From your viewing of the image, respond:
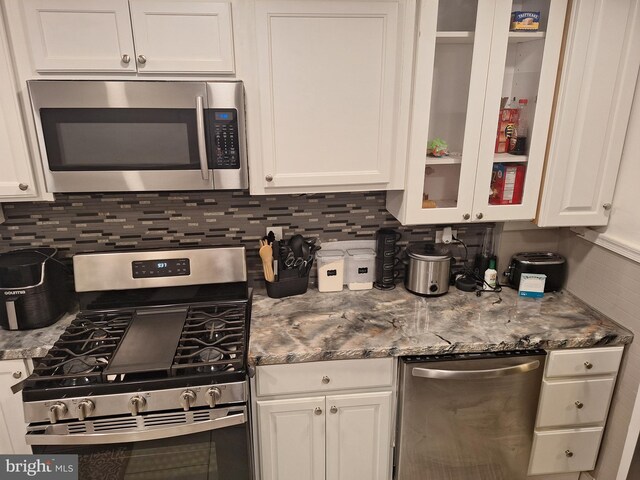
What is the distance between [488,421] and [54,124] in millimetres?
1958

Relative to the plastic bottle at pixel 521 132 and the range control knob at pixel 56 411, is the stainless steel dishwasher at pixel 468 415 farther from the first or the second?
the range control knob at pixel 56 411

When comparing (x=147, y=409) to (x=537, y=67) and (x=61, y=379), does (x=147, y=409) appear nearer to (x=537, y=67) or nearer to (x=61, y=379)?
(x=61, y=379)

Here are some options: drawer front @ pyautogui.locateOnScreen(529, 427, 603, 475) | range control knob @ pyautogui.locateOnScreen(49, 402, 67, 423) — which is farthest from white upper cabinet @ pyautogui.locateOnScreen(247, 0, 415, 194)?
drawer front @ pyautogui.locateOnScreen(529, 427, 603, 475)

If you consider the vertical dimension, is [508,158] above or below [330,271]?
above

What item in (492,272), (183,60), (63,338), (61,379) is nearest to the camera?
(61,379)

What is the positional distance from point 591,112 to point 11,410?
99.1 inches

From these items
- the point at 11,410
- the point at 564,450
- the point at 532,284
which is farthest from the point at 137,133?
the point at 564,450

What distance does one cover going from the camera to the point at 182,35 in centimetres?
154

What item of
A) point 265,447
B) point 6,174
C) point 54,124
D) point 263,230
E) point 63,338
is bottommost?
point 265,447

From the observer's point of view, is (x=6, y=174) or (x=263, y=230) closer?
(x=6, y=174)

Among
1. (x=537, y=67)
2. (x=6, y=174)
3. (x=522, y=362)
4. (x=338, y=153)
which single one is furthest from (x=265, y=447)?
(x=537, y=67)

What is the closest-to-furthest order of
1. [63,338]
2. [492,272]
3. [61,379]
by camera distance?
[61,379]
[63,338]
[492,272]

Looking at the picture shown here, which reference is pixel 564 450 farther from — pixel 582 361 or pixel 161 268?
pixel 161 268

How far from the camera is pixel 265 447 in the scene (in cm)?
171
